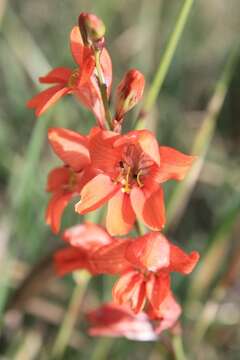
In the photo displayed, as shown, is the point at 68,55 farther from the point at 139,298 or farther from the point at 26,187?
the point at 139,298

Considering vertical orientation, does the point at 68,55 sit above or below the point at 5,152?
above

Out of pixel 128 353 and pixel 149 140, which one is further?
pixel 128 353

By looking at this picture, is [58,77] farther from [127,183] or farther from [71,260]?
[71,260]

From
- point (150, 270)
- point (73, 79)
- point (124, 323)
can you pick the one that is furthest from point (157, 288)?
point (73, 79)

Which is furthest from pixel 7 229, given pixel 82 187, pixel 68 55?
pixel 82 187

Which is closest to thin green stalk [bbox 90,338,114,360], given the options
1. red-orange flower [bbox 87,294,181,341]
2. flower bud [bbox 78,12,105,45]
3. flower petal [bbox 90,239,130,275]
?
red-orange flower [bbox 87,294,181,341]
